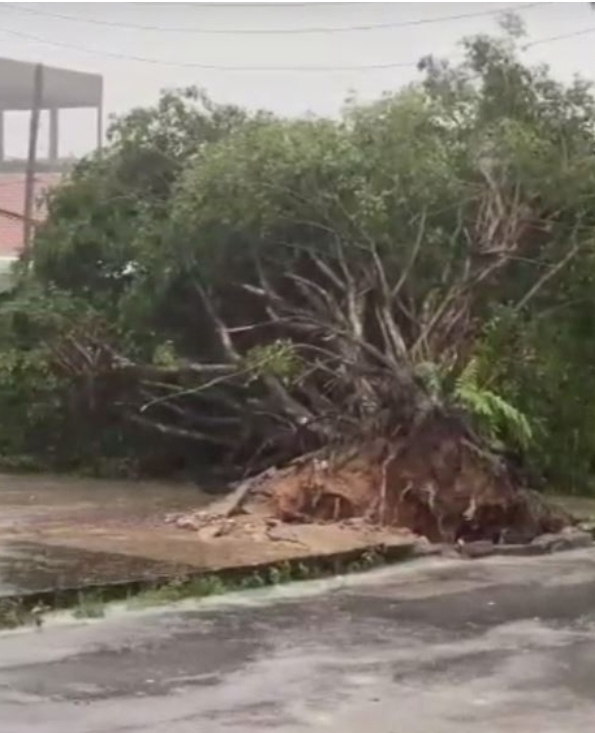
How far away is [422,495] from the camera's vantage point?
15172mm

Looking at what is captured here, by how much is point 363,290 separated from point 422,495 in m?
3.35

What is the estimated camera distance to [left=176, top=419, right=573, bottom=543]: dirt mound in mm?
15102

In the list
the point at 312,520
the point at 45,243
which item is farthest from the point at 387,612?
the point at 45,243

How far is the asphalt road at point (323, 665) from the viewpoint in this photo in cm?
750

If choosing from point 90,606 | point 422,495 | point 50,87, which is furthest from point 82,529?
point 50,87

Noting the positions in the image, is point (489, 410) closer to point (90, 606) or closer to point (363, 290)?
point (363, 290)

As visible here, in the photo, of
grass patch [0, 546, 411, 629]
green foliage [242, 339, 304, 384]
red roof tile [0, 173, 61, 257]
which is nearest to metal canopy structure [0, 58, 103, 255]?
red roof tile [0, 173, 61, 257]

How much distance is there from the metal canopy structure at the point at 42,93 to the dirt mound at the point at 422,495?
1422 cm

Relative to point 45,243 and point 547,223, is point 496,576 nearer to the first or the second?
point 547,223

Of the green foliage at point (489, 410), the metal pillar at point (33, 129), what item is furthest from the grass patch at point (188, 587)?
the metal pillar at point (33, 129)

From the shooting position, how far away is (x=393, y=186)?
16641 millimetres

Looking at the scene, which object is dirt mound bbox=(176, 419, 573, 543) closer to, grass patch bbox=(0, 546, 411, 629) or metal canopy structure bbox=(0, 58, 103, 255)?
grass patch bbox=(0, 546, 411, 629)

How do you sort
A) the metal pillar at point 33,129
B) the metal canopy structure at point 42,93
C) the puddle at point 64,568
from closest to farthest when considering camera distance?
1. the puddle at point 64,568
2. the metal pillar at point 33,129
3. the metal canopy structure at point 42,93

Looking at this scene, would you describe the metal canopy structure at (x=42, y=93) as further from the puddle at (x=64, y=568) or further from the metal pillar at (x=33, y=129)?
the puddle at (x=64, y=568)
